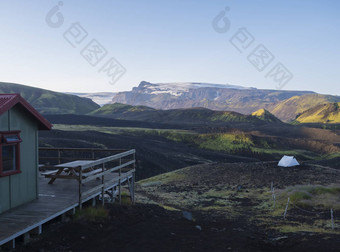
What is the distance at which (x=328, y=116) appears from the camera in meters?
146

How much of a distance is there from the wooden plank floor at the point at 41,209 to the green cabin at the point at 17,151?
438mm

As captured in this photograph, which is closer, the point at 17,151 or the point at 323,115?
the point at 17,151

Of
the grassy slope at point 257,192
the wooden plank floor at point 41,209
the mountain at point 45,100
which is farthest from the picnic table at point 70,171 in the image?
the mountain at point 45,100

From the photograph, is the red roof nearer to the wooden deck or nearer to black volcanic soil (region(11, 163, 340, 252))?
the wooden deck

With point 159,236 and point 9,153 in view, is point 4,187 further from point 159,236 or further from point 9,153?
point 159,236

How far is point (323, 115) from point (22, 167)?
158693 mm

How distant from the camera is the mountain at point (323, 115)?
142 m

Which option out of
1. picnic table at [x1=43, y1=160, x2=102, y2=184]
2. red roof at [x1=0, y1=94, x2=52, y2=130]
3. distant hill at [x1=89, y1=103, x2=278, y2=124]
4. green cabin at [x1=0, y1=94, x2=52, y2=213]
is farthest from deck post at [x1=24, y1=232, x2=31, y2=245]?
distant hill at [x1=89, y1=103, x2=278, y2=124]

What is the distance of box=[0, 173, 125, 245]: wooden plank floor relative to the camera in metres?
7.85

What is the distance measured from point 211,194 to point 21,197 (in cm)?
1598

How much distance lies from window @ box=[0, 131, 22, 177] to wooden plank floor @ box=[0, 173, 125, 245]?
3.95 feet

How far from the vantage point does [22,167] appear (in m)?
10.0

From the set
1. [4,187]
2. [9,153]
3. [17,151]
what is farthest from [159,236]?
[9,153]

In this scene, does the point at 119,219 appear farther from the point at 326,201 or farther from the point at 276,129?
the point at 276,129
